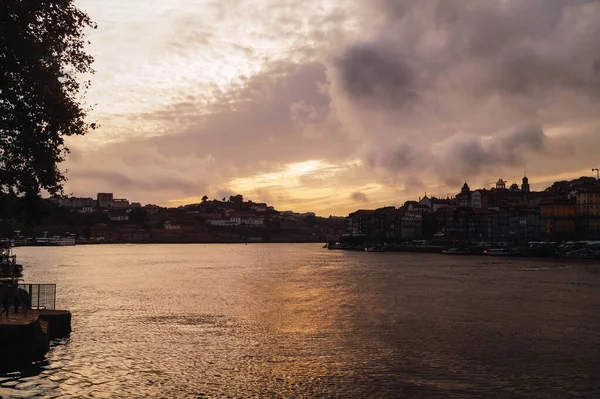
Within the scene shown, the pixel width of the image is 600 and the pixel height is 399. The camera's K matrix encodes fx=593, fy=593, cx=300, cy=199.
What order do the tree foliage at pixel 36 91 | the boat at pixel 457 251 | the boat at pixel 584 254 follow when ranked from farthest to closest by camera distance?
the boat at pixel 457 251 < the boat at pixel 584 254 < the tree foliage at pixel 36 91

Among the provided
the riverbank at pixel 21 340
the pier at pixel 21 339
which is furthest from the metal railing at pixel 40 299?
the riverbank at pixel 21 340

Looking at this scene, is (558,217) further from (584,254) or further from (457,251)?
(584,254)

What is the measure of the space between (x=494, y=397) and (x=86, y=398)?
1355 cm

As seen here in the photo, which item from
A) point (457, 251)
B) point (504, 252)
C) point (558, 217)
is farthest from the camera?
point (558, 217)

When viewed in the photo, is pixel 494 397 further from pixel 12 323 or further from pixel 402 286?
pixel 402 286

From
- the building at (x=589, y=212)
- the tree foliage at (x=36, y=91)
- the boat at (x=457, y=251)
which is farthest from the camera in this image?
the building at (x=589, y=212)

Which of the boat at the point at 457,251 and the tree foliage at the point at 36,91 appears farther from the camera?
the boat at the point at 457,251

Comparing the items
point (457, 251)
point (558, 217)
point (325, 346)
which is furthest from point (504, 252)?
point (325, 346)

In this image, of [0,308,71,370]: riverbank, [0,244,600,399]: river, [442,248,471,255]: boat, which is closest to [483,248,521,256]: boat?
[442,248,471,255]: boat

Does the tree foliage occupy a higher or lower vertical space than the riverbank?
higher

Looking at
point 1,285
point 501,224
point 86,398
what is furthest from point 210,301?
point 501,224

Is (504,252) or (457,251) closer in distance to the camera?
(504,252)

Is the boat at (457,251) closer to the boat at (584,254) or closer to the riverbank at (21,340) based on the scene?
the boat at (584,254)

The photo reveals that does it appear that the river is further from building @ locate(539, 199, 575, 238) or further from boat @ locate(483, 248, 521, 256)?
building @ locate(539, 199, 575, 238)
